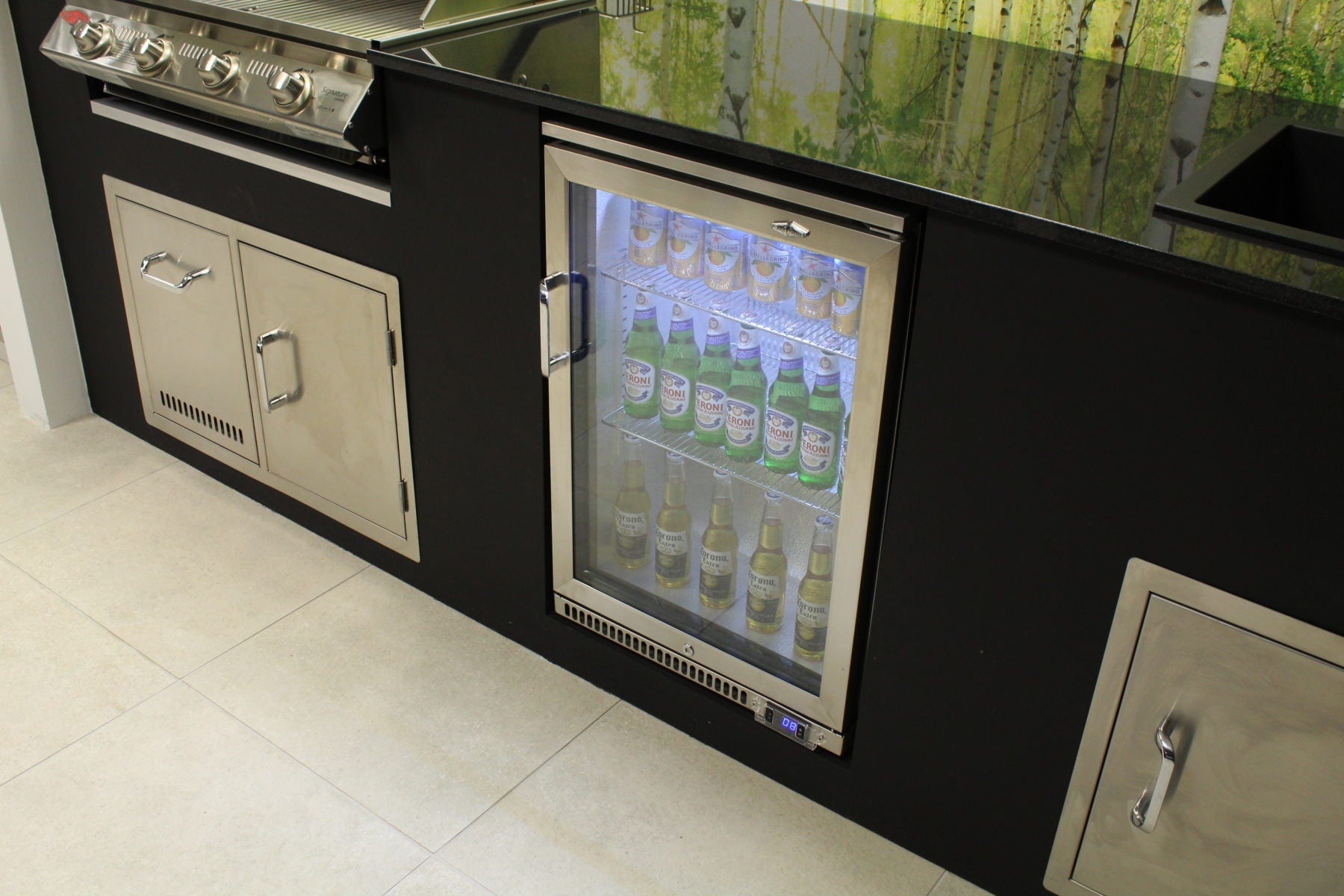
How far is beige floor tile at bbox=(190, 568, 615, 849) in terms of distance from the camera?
1892 mm

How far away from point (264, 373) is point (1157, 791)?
1626mm

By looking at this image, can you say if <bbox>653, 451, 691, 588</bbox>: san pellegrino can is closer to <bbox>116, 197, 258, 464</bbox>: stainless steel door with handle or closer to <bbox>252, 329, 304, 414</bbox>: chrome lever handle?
<bbox>252, 329, 304, 414</bbox>: chrome lever handle

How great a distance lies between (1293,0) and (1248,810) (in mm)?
1056

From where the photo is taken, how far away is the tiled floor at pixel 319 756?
5.74ft

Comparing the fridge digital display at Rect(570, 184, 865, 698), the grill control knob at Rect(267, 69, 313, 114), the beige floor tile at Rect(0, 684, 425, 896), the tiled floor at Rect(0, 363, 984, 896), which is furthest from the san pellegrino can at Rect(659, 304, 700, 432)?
the beige floor tile at Rect(0, 684, 425, 896)

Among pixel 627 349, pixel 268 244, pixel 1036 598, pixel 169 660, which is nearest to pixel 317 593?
pixel 169 660

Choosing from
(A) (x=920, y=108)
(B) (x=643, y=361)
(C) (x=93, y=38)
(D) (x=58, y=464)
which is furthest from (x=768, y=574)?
(D) (x=58, y=464)

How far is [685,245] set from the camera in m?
1.73

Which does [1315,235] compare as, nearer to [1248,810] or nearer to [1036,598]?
Answer: [1036,598]

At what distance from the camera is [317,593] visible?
90.2 inches

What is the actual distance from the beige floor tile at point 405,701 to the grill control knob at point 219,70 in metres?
0.92

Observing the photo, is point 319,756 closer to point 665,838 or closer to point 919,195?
point 665,838

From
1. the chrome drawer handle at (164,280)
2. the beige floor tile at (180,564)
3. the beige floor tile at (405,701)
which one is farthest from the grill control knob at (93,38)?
the beige floor tile at (405,701)

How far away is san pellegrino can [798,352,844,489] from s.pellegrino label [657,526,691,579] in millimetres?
294
